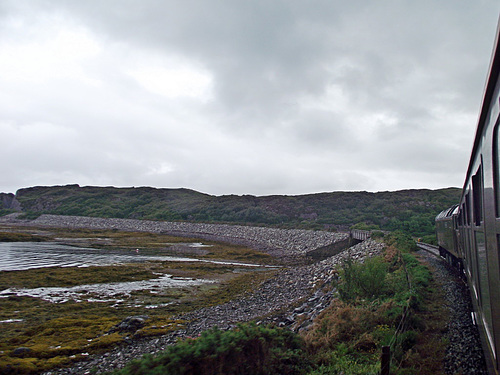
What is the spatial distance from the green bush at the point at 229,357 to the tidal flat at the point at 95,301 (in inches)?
216

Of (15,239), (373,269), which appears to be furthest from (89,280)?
(15,239)

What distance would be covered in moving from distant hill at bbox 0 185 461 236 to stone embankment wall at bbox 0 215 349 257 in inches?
332

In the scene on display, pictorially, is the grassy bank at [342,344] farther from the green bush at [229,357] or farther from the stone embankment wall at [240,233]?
the stone embankment wall at [240,233]

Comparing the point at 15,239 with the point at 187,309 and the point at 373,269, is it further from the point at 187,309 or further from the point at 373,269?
the point at 373,269

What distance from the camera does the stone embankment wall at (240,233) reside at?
1544 inches

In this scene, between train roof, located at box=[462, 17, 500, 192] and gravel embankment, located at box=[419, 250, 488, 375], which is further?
gravel embankment, located at box=[419, 250, 488, 375]

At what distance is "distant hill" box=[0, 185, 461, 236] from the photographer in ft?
207

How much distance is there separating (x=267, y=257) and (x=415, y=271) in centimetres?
1976

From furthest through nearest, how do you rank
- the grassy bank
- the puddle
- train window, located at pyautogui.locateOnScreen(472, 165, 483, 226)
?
1. the puddle
2. train window, located at pyautogui.locateOnScreen(472, 165, 483, 226)
3. the grassy bank

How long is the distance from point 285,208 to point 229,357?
7809cm

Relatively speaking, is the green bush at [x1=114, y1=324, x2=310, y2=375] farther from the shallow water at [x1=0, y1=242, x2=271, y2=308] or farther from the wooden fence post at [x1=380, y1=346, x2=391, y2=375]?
the shallow water at [x1=0, y1=242, x2=271, y2=308]

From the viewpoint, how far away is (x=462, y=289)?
1248cm

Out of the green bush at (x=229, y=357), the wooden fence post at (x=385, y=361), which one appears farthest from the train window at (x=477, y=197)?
the green bush at (x=229, y=357)

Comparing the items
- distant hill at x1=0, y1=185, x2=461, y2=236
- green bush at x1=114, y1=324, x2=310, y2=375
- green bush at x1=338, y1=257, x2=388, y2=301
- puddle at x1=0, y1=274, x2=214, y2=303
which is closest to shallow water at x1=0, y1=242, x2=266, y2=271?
puddle at x1=0, y1=274, x2=214, y2=303
